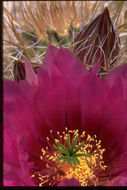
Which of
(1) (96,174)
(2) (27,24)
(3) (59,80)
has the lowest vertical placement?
(1) (96,174)

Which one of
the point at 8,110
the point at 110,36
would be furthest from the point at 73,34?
the point at 8,110

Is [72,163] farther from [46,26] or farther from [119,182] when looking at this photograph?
[46,26]

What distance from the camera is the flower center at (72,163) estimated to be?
0.36 m

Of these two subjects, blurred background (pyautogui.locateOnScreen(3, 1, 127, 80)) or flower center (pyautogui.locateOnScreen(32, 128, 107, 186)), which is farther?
blurred background (pyautogui.locateOnScreen(3, 1, 127, 80))

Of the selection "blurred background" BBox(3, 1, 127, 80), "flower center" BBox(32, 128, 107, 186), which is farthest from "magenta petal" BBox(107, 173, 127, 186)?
"blurred background" BBox(3, 1, 127, 80)

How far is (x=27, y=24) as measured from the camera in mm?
560

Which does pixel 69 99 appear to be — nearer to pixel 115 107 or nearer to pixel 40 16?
pixel 115 107

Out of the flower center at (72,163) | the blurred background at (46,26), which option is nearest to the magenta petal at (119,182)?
the flower center at (72,163)

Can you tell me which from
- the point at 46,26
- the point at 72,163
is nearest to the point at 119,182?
the point at 72,163

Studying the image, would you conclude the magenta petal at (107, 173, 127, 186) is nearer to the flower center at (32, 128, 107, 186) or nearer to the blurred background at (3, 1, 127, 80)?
the flower center at (32, 128, 107, 186)

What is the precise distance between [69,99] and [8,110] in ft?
0.28

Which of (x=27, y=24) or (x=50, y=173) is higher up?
(x=27, y=24)

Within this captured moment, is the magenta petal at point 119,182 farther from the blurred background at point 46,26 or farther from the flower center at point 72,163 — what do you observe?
the blurred background at point 46,26

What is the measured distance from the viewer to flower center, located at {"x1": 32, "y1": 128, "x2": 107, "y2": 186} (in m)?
0.36
